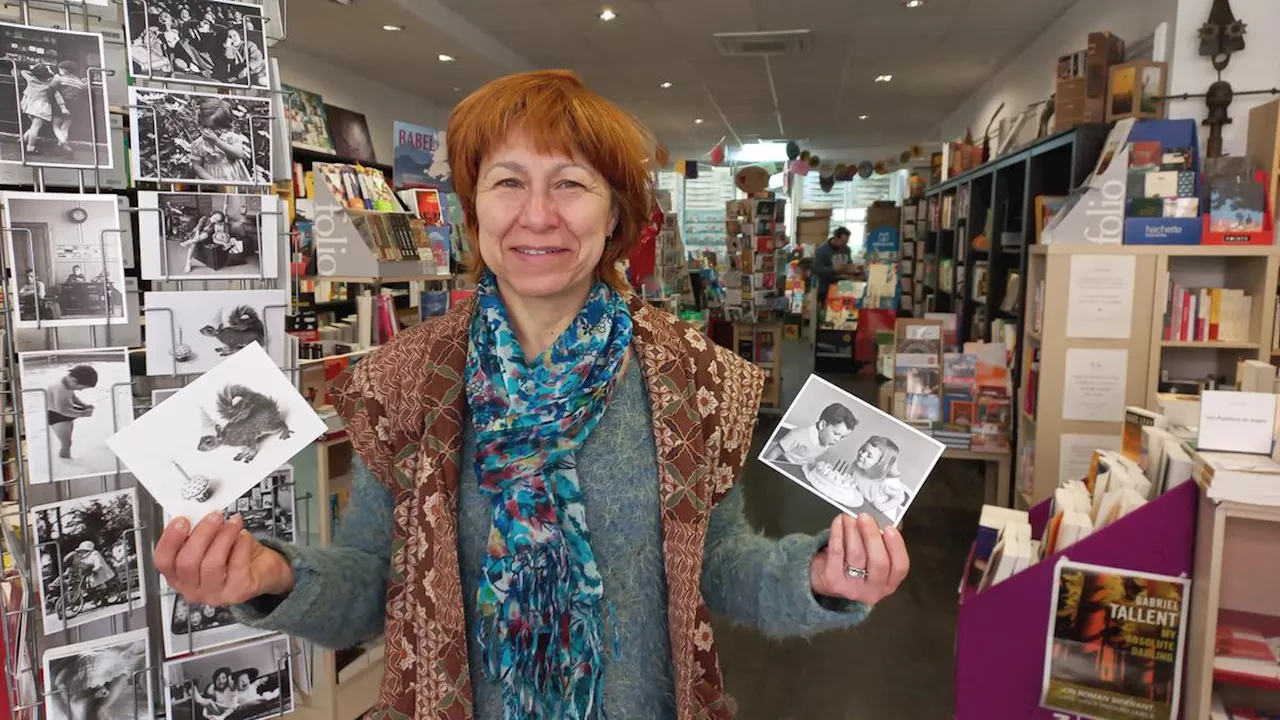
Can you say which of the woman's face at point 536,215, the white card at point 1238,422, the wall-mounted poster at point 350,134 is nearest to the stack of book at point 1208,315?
the white card at point 1238,422

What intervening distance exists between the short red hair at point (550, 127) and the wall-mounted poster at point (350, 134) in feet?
20.8

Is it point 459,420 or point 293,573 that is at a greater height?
point 459,420

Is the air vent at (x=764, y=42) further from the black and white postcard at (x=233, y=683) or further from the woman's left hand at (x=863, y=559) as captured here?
the woman's left hand at (x=863, y=559)

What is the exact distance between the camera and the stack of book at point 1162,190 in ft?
10.9

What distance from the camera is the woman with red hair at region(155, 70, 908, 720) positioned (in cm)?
106

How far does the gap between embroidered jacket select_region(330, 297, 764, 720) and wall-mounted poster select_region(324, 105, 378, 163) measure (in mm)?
6385

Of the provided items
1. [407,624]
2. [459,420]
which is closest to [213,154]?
[459,420]

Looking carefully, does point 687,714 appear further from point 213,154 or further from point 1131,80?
point 1131,80

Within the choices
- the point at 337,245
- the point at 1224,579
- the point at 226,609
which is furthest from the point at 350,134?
the point at 1224,579

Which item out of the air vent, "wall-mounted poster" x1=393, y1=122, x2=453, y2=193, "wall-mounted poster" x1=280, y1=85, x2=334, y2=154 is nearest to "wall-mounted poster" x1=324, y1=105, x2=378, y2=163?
"wall-mounted poster" x1=280, y1=85, x2=334, y2=154

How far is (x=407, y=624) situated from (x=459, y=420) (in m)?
0.27

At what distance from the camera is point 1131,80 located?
12.5ft

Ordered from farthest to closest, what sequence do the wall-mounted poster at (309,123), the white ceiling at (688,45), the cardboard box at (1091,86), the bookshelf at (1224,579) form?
the wall-mounted poster at (309,123)
the white ceiling at (688,45)
the cardboard box at (1091,86)
the bookshelf at (1224,579)

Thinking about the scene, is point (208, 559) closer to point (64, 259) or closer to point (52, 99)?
point (64, 259)
